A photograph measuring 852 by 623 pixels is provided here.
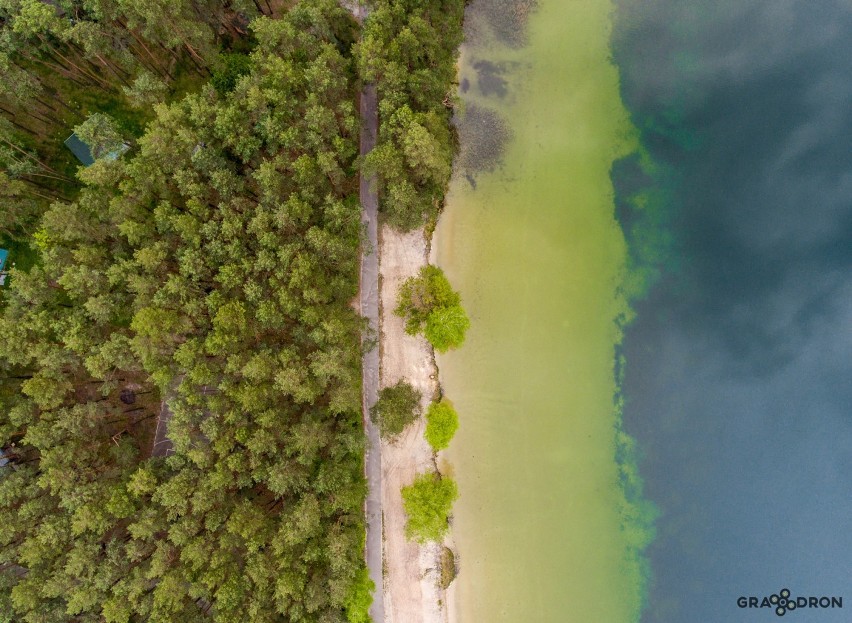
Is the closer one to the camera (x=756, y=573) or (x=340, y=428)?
(x=340, y=428)

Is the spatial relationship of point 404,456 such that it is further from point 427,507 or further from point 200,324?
point 200,324

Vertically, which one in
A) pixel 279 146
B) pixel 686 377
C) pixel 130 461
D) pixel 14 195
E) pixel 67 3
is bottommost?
pixel 130 461

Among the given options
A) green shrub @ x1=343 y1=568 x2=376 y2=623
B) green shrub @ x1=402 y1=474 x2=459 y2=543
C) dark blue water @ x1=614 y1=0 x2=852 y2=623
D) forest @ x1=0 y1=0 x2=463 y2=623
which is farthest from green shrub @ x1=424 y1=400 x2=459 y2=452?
dark blue water @ x1=614 y1=0 x2=852 y2=623

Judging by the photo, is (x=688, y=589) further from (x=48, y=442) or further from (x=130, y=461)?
(x=48, y=442)

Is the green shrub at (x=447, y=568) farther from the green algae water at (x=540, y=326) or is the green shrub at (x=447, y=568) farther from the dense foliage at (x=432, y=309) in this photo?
the dense foliage at (x=432, y=309)

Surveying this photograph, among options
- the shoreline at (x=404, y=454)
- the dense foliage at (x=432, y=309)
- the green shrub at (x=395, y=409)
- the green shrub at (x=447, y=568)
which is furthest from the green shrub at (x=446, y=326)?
the green shrub at (x=447, y=568)

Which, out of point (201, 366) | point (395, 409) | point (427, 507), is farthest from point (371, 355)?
point (201, 366)

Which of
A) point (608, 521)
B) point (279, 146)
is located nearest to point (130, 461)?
point (279, 146)
